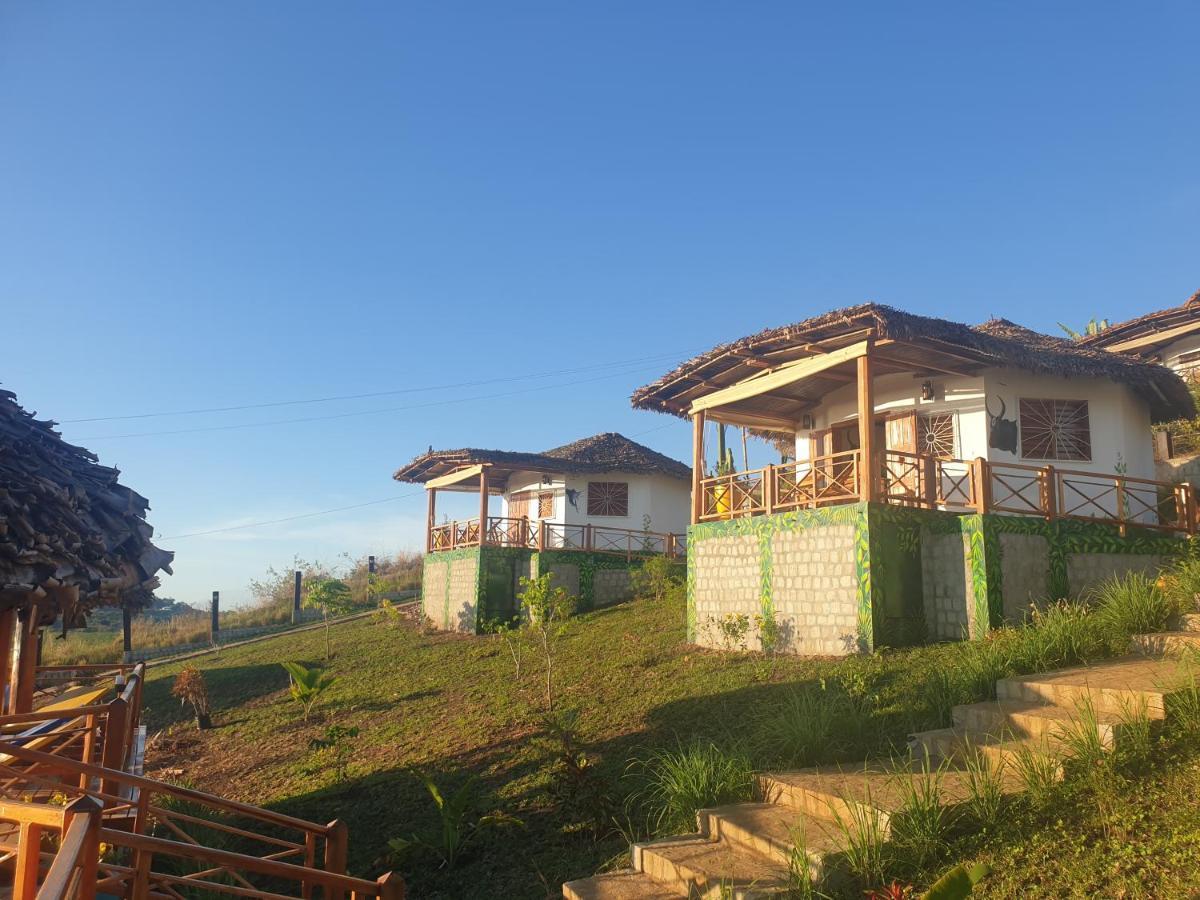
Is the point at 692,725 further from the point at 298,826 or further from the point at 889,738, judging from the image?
the point at 298,826

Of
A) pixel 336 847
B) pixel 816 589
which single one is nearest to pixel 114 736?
pixel 336 847

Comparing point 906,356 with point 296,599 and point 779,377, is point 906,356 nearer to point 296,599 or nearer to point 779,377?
point 779,377

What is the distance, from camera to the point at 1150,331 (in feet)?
64.1

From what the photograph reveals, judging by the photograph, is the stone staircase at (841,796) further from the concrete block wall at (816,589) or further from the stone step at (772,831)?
the concrete block wall at (816,589)

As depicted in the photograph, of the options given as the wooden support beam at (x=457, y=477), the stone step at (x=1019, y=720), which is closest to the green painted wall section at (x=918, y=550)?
the stone step at (x=1019, y=720)

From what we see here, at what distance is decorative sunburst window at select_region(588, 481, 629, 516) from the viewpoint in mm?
26938

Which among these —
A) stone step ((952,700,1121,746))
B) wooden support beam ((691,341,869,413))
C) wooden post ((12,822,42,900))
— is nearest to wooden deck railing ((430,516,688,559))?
wooden support beam ((691,341,869,413))

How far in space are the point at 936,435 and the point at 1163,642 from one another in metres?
6.83

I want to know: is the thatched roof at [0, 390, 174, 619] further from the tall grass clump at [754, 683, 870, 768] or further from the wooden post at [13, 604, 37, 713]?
the tall grass clump at [754, 683, 870, 768]

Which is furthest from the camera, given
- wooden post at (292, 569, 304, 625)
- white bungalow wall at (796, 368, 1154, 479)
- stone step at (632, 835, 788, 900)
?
wooden post at (292, 569, 304, 625)

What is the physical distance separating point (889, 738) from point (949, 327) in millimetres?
7105

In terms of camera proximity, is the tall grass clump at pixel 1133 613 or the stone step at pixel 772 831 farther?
the tall grass clump at pixel 1133 613

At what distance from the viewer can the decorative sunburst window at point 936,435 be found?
15.0 meters

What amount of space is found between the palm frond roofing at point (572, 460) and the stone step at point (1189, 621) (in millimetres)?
16335
